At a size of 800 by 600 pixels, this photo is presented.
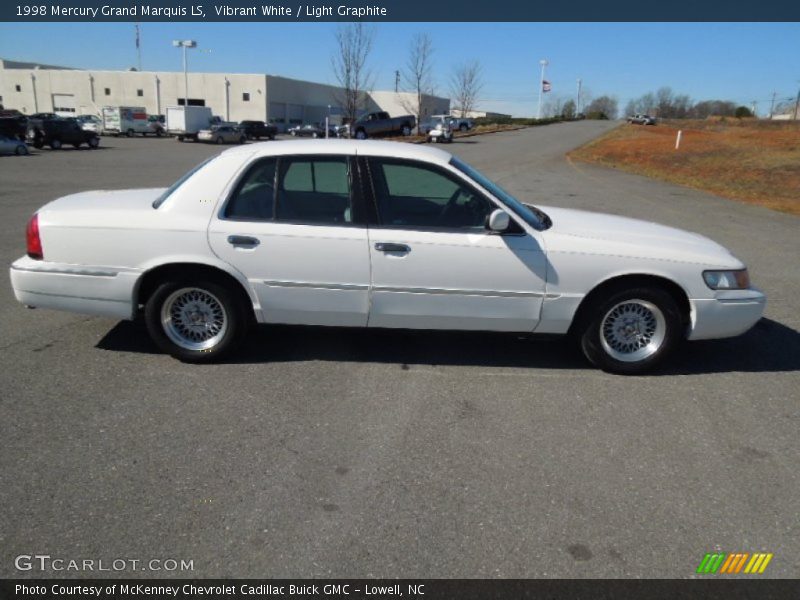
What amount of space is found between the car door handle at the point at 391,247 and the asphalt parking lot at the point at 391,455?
0.93 m

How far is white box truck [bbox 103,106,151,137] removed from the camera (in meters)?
49.8

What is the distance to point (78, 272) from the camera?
4293mm

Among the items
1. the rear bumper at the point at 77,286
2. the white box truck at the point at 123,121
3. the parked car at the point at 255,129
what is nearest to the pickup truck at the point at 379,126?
the parked car at the point at 255,129

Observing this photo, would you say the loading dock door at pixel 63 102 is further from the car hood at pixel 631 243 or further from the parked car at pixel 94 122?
the car hood at pixel 631 243

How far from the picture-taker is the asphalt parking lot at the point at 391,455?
8.67 feet

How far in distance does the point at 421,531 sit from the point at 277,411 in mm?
1420

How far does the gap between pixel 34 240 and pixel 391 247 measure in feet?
8.49

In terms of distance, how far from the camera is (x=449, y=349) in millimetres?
4961

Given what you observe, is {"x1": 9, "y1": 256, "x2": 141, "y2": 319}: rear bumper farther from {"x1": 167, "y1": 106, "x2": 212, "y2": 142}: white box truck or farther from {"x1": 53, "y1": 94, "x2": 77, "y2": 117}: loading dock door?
{"x1": 53, "y1": 94, "x2": 77, "y2": 117}: loading dock door

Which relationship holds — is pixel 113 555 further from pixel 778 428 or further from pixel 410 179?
pixel 778 428

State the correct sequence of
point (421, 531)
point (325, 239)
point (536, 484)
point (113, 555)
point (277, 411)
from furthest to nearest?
point (325, 239)
point (277, 411)
point (536, 484)
point (421, 531)
point (113, 555)

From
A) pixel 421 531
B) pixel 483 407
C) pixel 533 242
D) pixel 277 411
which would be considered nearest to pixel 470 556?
pixel 421 531

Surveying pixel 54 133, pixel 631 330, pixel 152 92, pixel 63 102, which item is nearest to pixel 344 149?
pixel 631 330

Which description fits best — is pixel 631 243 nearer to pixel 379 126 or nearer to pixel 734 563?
pixel 734 563
